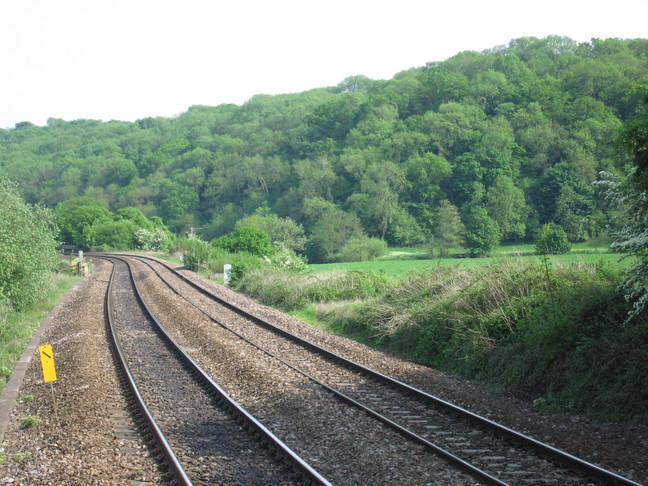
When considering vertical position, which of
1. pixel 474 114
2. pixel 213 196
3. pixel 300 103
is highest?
pixel 300 103

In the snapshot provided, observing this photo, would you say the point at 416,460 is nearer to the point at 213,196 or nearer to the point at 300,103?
the point at 213,196

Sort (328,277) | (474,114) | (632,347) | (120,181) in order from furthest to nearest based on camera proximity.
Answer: (120,181)
(474,114)
(328,277)
(632,347)

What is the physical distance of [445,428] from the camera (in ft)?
25.6

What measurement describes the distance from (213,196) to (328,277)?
8461 centimetres

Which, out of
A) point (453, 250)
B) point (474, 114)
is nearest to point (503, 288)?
point (453, 250)

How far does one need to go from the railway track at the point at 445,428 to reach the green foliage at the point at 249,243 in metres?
25.9

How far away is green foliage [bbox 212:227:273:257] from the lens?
39812 millimetres

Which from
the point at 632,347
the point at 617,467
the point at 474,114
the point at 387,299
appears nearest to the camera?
the point at 617,467

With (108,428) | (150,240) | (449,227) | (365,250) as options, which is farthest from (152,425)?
(150,240)

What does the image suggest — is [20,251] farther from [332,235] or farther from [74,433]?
[332,235]

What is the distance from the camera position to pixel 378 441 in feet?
23.9

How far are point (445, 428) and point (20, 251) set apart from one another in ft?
50.9

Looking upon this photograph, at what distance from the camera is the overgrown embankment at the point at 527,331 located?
8.48 m

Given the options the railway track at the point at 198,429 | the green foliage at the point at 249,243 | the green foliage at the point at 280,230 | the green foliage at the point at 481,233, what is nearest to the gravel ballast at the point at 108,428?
the railway track at the point at 198,429
